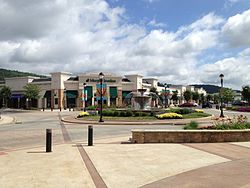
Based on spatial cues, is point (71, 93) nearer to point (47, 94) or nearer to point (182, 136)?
point (47, 94)

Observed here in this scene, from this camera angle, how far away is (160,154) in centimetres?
1120

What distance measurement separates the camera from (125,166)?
30.2 ft

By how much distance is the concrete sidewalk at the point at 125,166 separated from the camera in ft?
24.5

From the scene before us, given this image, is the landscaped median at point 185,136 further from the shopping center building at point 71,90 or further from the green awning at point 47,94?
the green awning at point 47,94

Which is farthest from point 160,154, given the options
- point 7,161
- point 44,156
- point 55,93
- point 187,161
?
point 55,93

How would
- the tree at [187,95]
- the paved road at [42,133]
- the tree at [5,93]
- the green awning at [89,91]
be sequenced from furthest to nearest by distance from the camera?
the tree at [187,95], the tree at [5,93], the green awning at [89,91], the paved road at [42,133]

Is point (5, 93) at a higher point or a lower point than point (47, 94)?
higher

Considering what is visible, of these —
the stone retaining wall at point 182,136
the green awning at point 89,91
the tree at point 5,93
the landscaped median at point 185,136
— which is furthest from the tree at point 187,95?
the stone retaining wall at point 182,136

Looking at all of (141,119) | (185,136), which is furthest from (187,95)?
(185,136)

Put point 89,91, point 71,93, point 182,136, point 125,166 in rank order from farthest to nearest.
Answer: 1. point 89,91
2. point 71,93
3. point 182,136
4. point 125,166

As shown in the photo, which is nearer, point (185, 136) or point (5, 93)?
point (185, 136)

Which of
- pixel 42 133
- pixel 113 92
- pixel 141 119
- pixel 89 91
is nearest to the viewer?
pixel 42 133

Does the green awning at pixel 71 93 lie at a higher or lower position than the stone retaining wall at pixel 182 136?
higher

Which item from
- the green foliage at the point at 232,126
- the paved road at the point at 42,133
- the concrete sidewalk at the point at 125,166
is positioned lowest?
the paved road at the point at 42,133
